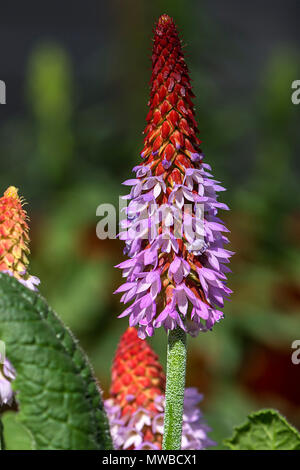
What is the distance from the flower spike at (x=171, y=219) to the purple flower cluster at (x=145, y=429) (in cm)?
21

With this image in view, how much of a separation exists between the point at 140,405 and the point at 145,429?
0.11ft

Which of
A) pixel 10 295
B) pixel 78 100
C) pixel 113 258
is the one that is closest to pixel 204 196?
pixel 10 295

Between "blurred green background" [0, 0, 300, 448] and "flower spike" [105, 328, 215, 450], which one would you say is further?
"blurred green background" [0, 0, 300, 448]

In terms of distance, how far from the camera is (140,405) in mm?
866

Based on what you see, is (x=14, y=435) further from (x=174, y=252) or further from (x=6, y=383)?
(x=174, y=252)

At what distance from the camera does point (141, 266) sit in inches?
26.3

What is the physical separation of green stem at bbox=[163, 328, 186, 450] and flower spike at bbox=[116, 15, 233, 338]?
15mm

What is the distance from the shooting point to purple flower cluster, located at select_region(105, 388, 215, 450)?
0.82 metres

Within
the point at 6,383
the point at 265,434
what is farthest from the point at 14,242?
the point at 265,434

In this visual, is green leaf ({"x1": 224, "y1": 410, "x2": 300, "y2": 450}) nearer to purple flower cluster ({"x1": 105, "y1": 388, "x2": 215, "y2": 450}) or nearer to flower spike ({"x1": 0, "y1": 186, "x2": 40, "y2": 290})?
purple flower cluster ({"x1": 105, "y1": 388, "x2": 215, "y2": 450})

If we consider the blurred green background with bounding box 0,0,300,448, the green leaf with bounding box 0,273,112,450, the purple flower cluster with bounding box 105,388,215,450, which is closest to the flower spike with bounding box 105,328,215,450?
the purple flower cluster with bounding box 105,388,215,450

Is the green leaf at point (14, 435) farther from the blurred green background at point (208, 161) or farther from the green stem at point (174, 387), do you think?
the blurred green background at point (208, 161)

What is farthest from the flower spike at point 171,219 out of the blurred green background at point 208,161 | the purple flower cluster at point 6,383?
the blurred green background at point 208,161

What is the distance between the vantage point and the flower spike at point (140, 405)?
32.7 inches
